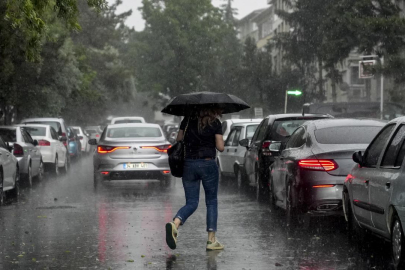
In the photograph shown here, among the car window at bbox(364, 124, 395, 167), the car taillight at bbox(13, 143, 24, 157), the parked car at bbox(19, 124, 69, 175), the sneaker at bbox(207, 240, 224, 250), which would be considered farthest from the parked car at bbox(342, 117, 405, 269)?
the parked car at bbox(19, 124, 69, 175)

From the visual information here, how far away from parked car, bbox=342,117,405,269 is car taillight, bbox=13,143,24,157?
1135 centimetres

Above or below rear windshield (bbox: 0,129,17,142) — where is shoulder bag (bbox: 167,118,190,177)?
above

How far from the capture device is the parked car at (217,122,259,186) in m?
20.6

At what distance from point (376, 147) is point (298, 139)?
11.0 feet

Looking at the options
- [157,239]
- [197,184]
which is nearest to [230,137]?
[157,239]

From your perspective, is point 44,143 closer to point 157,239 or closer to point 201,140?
point 157,239

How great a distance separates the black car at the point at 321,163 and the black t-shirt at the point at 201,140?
1.92 m

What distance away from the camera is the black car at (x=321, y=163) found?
11844 mm

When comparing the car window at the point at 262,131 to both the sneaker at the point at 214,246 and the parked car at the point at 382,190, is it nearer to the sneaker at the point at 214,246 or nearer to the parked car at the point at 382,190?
the parked car at the point at 382,190

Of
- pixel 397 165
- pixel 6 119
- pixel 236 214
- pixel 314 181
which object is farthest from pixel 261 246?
pixel 6 119

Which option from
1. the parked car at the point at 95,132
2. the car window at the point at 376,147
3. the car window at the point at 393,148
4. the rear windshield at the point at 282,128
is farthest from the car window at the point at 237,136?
the parked car at the point at 95,132

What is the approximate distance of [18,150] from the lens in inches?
826

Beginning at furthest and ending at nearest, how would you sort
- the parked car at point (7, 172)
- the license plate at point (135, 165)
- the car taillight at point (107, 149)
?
the car taillight at point (107, 149) → the license plate at point (135, 165) → the parked car at point (7, 172)

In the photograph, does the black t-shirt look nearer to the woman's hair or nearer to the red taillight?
the woman's hair
